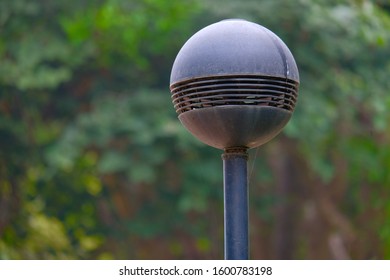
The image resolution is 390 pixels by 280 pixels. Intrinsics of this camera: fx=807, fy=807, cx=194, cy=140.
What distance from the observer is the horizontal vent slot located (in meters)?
2.83

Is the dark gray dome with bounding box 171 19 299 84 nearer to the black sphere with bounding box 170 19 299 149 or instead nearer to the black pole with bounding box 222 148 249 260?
the black sphere with bounding box 170 19 299 149

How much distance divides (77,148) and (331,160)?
3.98 meters

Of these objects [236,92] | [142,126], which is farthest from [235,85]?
[142,126]

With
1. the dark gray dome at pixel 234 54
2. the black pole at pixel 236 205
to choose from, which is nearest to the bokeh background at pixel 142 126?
the dark gray dome at pixel 234 54

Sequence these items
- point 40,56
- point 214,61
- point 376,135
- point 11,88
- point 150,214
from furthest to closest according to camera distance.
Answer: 1. point 376,135
2. point 150,214
3. point 11,88
4. point 40,56
5. point 214,61

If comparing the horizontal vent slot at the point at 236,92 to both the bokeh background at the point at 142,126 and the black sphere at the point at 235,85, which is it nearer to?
the black sphere at the point at 235,85

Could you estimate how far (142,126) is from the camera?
9859mm

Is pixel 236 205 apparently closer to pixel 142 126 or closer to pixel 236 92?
pixel 236 92

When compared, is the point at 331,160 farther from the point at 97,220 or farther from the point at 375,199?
the point at 97,220

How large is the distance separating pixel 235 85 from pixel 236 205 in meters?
0.42

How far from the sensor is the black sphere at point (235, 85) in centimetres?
283

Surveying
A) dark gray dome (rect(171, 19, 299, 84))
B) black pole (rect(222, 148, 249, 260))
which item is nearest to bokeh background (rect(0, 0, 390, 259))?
dark gray dome (rect(171, 19, 299, 84))

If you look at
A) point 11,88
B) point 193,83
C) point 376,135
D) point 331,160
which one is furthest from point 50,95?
point 193,83

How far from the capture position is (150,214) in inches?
449
